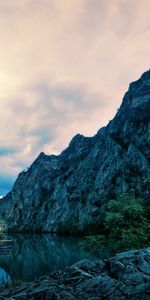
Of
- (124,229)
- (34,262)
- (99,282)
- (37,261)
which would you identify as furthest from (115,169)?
(99,282)

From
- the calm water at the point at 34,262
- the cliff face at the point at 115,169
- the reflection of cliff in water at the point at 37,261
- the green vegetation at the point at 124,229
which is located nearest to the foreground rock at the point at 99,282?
the green vegetation at the point at 124,229

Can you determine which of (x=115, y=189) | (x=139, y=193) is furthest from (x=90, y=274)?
(x=115, y=189)

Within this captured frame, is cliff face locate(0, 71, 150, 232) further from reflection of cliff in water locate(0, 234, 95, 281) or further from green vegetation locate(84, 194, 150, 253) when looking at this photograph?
green vegetation locate(84, 194, 150, 253)

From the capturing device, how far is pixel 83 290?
17.7m

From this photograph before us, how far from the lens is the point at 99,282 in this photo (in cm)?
1817

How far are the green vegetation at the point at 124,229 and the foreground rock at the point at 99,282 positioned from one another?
10200 millimetres

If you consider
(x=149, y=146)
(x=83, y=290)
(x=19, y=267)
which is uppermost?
(x=149, y=146)

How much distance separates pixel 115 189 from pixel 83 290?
135561mm

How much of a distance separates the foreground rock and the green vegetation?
1020 centimetres

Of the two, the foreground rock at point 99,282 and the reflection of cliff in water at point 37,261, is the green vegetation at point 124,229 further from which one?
the reflection of cliff in water at point 37,261

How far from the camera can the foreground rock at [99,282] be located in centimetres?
1688

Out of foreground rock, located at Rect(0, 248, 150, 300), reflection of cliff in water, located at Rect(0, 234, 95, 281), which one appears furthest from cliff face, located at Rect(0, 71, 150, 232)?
foreground rock, located at Rect(0, 248, 150, 300)

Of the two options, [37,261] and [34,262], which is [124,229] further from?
[37,261]

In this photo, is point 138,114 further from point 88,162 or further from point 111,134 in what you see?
point 88,162
